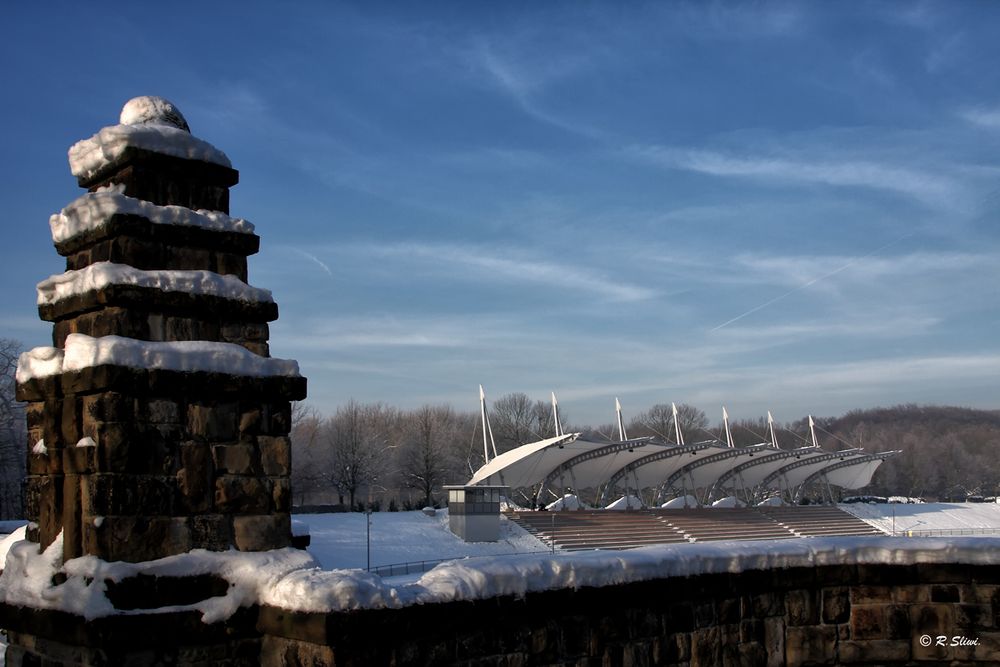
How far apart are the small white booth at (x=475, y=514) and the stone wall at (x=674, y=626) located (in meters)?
40.3

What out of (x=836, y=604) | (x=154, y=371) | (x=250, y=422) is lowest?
(x=836, y=604)

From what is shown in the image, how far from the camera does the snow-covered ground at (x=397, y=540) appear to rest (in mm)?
39094

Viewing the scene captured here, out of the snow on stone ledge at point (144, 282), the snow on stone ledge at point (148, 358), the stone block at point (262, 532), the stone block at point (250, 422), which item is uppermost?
the snow on stone ledge at point (144, 282)

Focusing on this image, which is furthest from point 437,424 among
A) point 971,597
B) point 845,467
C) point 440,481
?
point 971,597

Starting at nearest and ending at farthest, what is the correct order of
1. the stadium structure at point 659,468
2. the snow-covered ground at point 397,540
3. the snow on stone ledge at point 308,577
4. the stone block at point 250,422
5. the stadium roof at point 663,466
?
the snow on stone ledge at point 308,577 → the stone block at point 250,422 → the snow-covered ground at point 397,540 → the stadium roof at point 663,466 → the stadium structure at point 659,468

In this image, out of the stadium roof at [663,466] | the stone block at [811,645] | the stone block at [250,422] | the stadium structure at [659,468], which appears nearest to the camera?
the stone block at [250,422]

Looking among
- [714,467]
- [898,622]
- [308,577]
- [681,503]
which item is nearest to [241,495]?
[308,577]

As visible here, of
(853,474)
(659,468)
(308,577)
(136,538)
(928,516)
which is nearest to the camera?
(308,577)

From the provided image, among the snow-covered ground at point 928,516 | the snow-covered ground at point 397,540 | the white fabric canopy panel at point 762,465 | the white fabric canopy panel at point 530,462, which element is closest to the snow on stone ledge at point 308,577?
the snow-covered ground at point 397,540

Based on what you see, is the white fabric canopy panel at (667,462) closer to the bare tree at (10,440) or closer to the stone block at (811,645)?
the bare tree at (10,440)

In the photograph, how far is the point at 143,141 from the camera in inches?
210

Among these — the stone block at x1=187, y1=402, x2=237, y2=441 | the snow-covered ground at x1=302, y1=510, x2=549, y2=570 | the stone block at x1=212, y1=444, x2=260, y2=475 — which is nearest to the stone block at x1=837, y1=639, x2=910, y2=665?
the stone block at x1=212, y1=444, x2=260, y2=475

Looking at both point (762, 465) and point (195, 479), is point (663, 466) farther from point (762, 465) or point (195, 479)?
point (195, 479)

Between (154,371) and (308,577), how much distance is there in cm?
132
